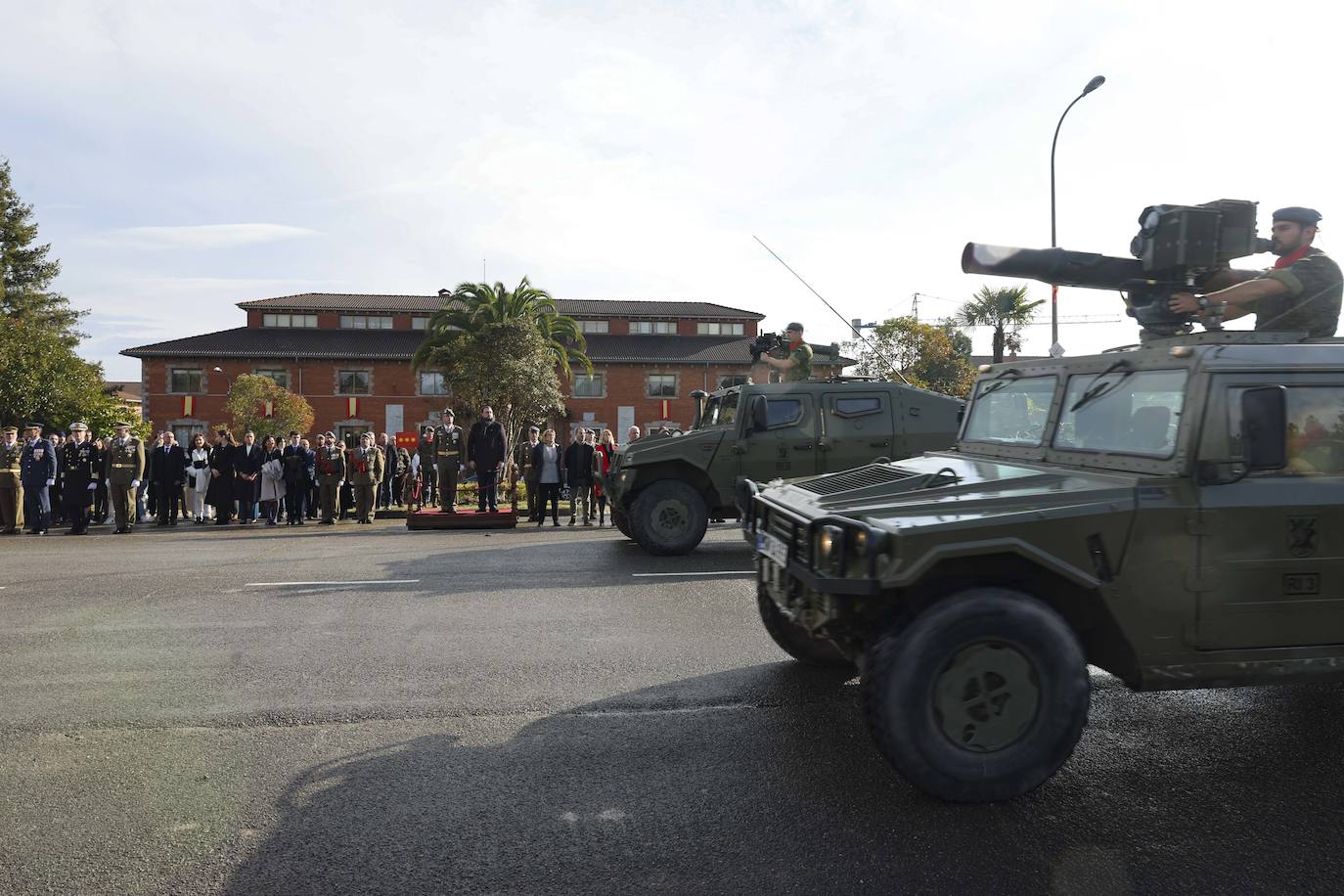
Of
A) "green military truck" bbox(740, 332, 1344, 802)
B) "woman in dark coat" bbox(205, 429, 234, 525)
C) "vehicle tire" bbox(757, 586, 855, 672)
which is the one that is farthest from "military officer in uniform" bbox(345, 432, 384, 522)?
"green military truck" bbox(740, 332, 1344, 802)

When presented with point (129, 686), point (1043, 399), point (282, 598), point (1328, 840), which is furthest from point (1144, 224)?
point (282, 598)

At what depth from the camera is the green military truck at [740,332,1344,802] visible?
11.5 ft

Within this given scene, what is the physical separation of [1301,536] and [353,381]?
4709cm

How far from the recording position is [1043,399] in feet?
15.6

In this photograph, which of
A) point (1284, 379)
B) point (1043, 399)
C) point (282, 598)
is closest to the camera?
point (1284, 379)

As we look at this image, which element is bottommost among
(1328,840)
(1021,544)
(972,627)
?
(1328,840)

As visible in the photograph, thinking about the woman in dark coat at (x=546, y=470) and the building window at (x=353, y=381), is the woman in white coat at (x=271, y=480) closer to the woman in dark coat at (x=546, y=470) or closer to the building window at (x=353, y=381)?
the woman in dark coat at (x=546, y=470)

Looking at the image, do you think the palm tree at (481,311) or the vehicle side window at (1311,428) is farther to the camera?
the palm tree at (481,311)

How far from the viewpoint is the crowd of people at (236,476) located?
14.5 metres

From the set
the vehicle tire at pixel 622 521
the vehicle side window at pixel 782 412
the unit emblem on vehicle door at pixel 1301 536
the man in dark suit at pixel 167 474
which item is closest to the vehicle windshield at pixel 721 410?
the vehicle side window at pixel 782 412

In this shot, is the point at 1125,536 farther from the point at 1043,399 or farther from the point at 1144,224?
the point at 1144,224

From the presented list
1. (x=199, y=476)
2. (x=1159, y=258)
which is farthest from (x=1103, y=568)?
(x=199, y=476)

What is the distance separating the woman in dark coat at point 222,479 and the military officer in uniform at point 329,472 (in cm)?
158

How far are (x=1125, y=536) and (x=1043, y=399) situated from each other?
4.18 feet
